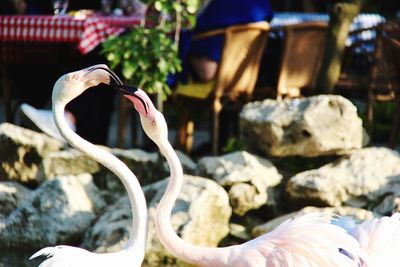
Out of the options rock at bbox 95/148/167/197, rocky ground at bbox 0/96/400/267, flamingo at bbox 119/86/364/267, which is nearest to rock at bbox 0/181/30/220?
rocky ground at bbox 0/96/400/267

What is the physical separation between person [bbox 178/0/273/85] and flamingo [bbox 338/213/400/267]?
3491 mm

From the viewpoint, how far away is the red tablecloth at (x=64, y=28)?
7820 millimetres

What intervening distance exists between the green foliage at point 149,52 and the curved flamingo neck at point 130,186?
2274 mm

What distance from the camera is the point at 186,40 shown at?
784cm

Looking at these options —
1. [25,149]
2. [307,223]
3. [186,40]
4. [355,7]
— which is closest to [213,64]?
[186,40]

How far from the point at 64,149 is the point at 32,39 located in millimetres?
1501

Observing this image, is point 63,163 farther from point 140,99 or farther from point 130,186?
point 140,99

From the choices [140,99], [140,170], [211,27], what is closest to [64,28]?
[211,27]

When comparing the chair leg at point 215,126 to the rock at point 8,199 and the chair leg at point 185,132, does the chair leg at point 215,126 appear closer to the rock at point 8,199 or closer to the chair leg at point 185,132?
the chair leg at point 185,132

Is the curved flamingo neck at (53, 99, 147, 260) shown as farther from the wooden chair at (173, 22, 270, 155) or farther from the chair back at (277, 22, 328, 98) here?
the chair back at (277, 22, 328, 98)

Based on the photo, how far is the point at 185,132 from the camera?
26.9ft

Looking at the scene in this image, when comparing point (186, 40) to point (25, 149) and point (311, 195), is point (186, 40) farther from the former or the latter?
point (311, 195)

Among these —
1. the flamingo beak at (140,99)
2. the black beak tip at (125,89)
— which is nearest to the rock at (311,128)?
the flamingo beak at (140,99)

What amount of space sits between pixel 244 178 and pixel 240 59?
1.74 meters
